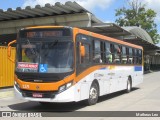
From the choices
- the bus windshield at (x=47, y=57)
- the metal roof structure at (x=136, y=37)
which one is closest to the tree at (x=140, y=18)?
the metal roof structure at (x=136, y=37)

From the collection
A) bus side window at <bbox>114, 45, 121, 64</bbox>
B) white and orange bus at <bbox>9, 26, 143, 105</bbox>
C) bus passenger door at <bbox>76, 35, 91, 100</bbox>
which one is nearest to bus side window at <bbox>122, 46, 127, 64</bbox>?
bus side window at <bbox>114, 45, 121, 64</bbox>

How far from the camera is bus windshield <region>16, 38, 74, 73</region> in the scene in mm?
11805

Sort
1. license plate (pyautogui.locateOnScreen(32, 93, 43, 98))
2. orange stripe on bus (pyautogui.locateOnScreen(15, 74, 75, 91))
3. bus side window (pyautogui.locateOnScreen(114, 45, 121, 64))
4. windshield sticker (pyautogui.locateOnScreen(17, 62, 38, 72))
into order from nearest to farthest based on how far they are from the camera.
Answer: orange stripe on bus (pyautogui.locateOnScreen(15, 74, 75, 91)) < license plate (pyautogui.locateOnScreen(32, 93, 43, 98)) < windshield sticker (pyautogui.locateOnScreen(17, 62, 38, 72)) < bus side window (pyautogui.locateOnScreen(114, 45, 121, 64))

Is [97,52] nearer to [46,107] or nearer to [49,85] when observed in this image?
[46,107]

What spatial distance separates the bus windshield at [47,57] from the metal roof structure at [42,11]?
1110cm

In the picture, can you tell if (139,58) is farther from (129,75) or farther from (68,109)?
(68,109)

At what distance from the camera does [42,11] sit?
2600 centimetres

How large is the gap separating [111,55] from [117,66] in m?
1.17

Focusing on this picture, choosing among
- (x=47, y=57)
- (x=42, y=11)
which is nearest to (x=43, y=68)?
(x=47, y=57)

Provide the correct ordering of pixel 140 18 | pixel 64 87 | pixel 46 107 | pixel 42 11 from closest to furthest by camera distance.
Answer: pixel 64 87
pixel 46 107
pixel 42 11
pixel 140 18

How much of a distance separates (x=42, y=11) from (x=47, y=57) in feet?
47.8

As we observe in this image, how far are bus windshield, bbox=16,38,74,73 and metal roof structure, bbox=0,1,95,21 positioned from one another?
36.4 feet

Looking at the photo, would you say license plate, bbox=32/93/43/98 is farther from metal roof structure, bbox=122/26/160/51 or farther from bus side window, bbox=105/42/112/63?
metal roof structure, bbox=122/26/160/51

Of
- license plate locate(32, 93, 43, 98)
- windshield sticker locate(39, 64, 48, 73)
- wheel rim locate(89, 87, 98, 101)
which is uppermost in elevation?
windshield sticker locate(39, 64, 48, 73)
